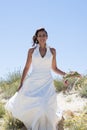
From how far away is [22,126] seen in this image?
30.4 ft

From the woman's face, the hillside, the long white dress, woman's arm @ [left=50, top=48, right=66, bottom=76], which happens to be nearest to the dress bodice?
the long white dress

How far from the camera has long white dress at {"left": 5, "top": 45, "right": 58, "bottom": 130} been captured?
836 centimetres

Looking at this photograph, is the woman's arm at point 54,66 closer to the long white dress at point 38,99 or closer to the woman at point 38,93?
the woman at point 38,93

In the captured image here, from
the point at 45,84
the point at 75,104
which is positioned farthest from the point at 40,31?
the point at 75,104

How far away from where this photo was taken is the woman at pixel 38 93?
8.37 meters

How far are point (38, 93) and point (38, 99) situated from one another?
7.3 inches

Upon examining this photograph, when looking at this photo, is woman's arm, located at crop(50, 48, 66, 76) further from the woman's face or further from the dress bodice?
the woman's face

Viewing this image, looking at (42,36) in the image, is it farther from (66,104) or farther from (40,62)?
(66,104)

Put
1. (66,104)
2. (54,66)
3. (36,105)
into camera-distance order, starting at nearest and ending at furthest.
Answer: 1. (36,105)
2. (54,66)
3. (66,104)

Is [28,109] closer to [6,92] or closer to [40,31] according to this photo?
[40,31]

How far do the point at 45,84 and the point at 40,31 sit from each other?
1.00 m

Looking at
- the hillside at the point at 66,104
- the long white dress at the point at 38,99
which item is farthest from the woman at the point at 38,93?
the hillside at the point at 66,104

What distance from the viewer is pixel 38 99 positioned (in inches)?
337

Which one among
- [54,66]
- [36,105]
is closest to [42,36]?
[54,66]
